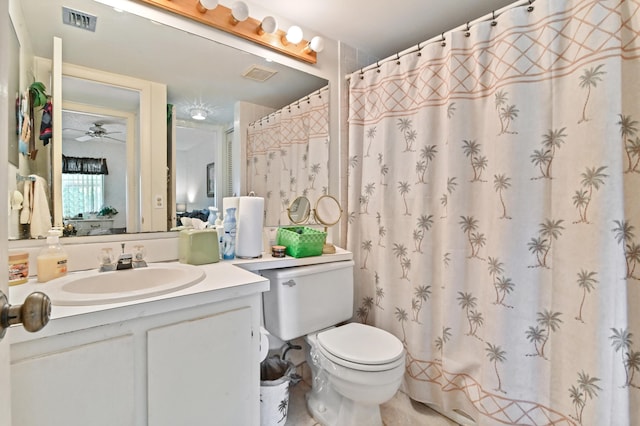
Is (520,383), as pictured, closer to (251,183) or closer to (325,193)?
(325,193)

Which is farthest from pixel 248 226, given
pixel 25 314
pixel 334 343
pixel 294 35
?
pixel 294 35

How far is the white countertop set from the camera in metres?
0.69

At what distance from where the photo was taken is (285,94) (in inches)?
67.6

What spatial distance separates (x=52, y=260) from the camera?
0.96m

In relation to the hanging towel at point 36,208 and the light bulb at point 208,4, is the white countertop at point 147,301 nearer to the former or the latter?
the hanging towel at point 36,208

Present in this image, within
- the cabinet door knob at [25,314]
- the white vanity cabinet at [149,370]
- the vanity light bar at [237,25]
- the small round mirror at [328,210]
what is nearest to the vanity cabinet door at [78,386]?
the white vanity cabinet at [149,370]

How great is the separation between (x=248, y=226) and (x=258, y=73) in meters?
0.85

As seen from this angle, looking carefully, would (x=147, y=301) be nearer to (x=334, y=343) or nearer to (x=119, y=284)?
(x=119, y=284)

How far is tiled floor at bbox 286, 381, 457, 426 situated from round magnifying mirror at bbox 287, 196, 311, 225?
991 millimetres

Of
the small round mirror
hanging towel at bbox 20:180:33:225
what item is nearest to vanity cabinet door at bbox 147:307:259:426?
hanging towel at bbox 20:180:33:225

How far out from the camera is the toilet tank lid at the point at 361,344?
4.06 ft

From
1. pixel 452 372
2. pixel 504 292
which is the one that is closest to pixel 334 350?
pixel 452 372

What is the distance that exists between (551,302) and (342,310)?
930 mm

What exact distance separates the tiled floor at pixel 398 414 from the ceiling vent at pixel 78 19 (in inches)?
75.3
